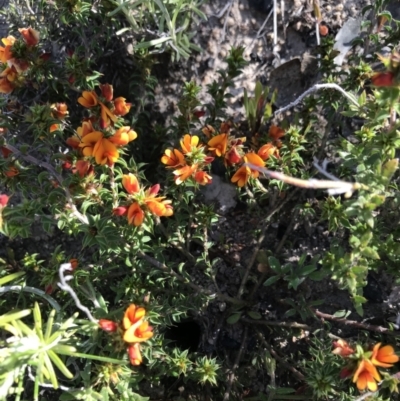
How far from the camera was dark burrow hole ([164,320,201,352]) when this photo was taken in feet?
7.87

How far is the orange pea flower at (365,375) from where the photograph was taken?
1.55m

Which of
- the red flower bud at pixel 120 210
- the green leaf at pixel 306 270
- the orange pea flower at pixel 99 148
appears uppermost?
the orange pea flower at pixel 99 148

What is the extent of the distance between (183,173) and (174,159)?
86 millimetres

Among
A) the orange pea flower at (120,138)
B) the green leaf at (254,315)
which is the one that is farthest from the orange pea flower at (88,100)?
the green leaf at (254,315)

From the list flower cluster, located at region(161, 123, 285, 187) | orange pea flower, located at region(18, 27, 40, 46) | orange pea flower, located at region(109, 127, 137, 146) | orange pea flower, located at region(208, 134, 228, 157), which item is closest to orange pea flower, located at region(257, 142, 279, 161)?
flower cluster, located at region(161, 123, 285, 187)

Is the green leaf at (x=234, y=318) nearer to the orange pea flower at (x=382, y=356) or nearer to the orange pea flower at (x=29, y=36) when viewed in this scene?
the orange pea flower at (x=382, y=356)

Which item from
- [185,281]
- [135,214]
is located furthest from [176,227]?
[135,214]

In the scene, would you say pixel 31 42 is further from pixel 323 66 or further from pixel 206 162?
pixel 323 66

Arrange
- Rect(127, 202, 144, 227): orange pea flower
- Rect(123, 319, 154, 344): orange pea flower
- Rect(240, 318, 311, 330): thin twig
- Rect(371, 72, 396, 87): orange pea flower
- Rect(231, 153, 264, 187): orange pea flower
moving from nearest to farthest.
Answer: Rect(371, 72, 396, 87): orange pea flower
Rect(123, 319, 154, 344): orange pea flower
Rect(127, 202, 144, 227): orange pea flower
Rect(231, 153, 264, 187): orange pea flower
Rect(240, 318, 311, 330): thin twig

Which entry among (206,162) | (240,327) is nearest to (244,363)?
(240,327)

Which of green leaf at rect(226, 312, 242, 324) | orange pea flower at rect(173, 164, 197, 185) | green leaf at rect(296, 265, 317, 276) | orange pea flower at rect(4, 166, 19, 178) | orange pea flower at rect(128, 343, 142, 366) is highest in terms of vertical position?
orange pea flower at rect(4, 166, 19, 178)

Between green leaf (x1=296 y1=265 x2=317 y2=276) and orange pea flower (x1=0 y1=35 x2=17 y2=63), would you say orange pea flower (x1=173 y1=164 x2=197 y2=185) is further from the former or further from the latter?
orange pea flower (x1=0 y1=35 x2=17 y2=63)

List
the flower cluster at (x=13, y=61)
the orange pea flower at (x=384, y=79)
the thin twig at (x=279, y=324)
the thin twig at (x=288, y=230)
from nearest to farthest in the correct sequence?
the orange pea flower at (x=384, y=79) → the flower cluster at (x=13, y=61) → the thin twig at (x=279, y=324) → the thin twig at (x=288, y=230)

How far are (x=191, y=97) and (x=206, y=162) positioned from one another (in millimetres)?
426
